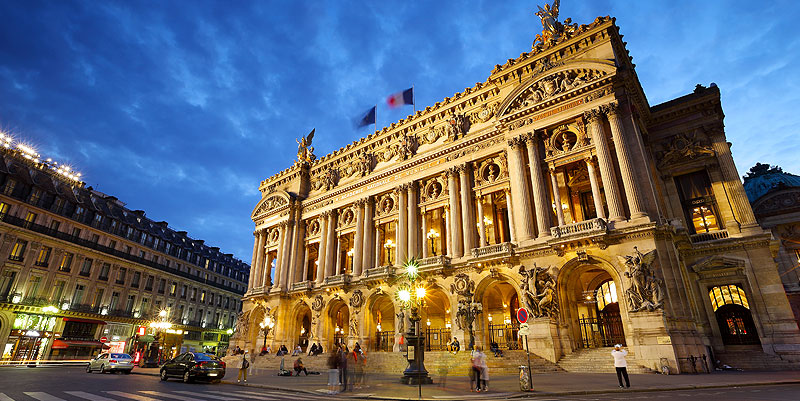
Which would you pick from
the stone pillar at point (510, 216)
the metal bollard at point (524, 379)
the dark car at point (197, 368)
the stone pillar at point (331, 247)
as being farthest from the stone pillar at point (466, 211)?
the dark car at point (197, 368)

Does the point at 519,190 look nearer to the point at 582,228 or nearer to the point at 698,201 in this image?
the point at 582,228

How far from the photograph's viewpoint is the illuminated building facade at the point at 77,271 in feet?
129

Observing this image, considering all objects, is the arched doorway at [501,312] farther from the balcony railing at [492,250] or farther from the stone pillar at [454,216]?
the stone pillar at [454,216]

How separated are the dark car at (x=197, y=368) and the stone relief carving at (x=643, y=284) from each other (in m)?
21.4

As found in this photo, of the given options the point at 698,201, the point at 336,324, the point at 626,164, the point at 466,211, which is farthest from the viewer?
the point at 336,324

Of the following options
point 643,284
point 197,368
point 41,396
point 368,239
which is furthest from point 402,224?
point 41,396

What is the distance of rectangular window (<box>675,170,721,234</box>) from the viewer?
1048 inches

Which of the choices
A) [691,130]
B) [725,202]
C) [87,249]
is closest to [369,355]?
[725,202]

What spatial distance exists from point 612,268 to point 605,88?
39.2 ft

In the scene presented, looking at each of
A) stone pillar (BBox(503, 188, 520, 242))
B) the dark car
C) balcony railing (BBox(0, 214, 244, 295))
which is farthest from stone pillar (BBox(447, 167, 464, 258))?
balcony railing (BBox(0, 214, 244, 295))

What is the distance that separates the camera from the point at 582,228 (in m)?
23.7

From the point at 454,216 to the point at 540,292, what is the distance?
971 cm

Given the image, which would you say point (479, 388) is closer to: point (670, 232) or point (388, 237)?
point (670, 232)

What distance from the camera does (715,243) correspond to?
2484 cm
